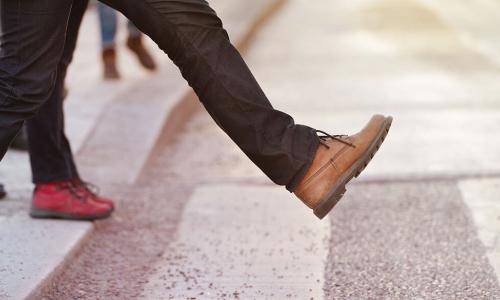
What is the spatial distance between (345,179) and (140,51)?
15.8 feet

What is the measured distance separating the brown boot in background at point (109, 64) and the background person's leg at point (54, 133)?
136 inches

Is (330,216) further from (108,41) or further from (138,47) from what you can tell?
(138,47)

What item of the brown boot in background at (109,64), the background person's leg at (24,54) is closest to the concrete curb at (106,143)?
the background person's leg at (24,54)

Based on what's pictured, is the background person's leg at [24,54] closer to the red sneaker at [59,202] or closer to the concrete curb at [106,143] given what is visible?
the concrete curb at [106,143]

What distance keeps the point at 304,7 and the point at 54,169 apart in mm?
11889

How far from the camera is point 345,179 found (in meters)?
3.03

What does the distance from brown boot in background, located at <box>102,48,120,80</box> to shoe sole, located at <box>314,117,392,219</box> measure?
14.7ft

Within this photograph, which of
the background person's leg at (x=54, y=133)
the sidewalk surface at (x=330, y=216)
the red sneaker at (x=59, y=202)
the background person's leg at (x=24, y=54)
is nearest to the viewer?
the background person's leg at (x=24, y=54)

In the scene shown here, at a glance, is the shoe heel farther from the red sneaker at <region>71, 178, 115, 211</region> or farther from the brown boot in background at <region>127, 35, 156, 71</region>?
the brown boot in background at <region>127, 35, 156, 71</region>

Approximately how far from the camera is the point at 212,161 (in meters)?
5.44

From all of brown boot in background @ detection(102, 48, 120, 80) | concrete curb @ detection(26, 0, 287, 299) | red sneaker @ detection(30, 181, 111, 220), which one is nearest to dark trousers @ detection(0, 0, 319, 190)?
concrete curb @ detection(26, 0, 287, 299)

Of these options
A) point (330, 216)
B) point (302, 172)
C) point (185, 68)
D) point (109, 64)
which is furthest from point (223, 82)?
point (109, 64)

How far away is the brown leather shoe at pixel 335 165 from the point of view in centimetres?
299

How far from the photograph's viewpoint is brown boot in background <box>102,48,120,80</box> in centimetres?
730
